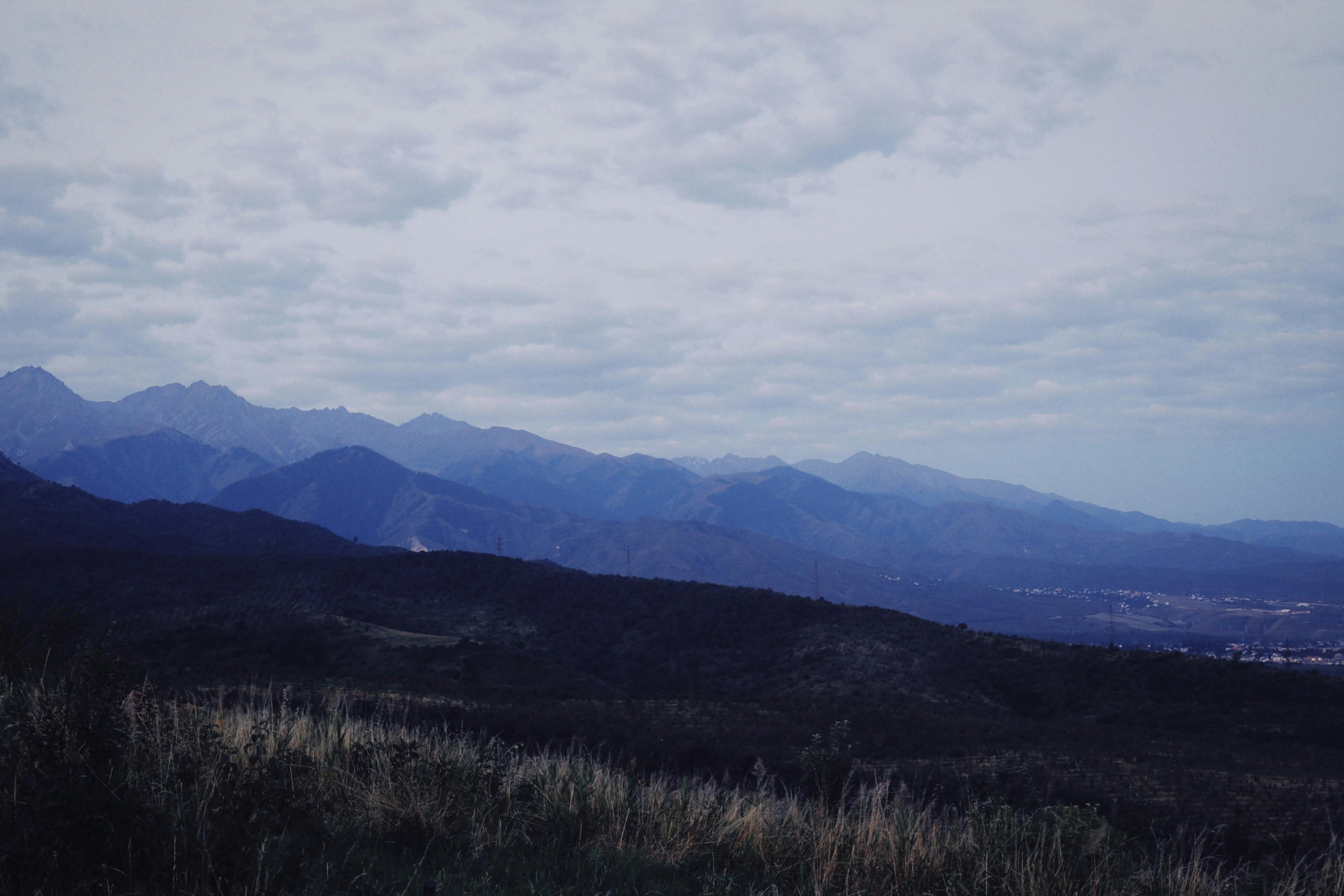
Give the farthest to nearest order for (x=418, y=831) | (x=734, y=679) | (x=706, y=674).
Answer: (x=706, y=674) → (x=734, y=679) → (x=418, y=831)

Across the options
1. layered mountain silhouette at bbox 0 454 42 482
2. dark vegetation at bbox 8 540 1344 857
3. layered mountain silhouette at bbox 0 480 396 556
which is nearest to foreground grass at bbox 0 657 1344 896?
dark vegetation at bbox 8 540 1344 857

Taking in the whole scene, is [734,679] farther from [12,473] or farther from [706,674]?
[12,473]

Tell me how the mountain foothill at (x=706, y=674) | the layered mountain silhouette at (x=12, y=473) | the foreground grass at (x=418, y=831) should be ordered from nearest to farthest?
the foreground grass at (x=418, y=831) → the mountain foothill at (x=706, y=674) → the layered mountain silhouette at (x=12, y=473)

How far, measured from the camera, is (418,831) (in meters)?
7.04

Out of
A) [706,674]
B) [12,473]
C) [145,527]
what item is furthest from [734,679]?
[12,473]

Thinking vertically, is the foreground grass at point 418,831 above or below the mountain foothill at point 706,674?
above

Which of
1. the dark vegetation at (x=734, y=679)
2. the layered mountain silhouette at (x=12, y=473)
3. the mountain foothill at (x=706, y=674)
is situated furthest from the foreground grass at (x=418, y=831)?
the layered mountain silhouette at (x=12, y=473)

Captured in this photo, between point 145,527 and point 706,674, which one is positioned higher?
point 145,527

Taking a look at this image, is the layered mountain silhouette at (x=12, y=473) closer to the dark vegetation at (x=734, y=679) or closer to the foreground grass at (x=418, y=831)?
the dark vegetation at (x=734, y=679)

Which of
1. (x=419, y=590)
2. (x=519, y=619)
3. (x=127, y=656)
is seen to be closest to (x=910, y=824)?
(x=127, y=656)

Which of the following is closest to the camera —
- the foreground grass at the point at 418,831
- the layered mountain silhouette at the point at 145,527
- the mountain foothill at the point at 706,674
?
the foreground grass at the point at 418,831

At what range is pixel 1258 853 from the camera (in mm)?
18875

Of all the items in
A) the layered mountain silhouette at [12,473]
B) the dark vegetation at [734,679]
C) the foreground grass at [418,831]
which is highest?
the layered mountain silhouette at [12,473]

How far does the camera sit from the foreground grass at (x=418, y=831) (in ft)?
16.6
